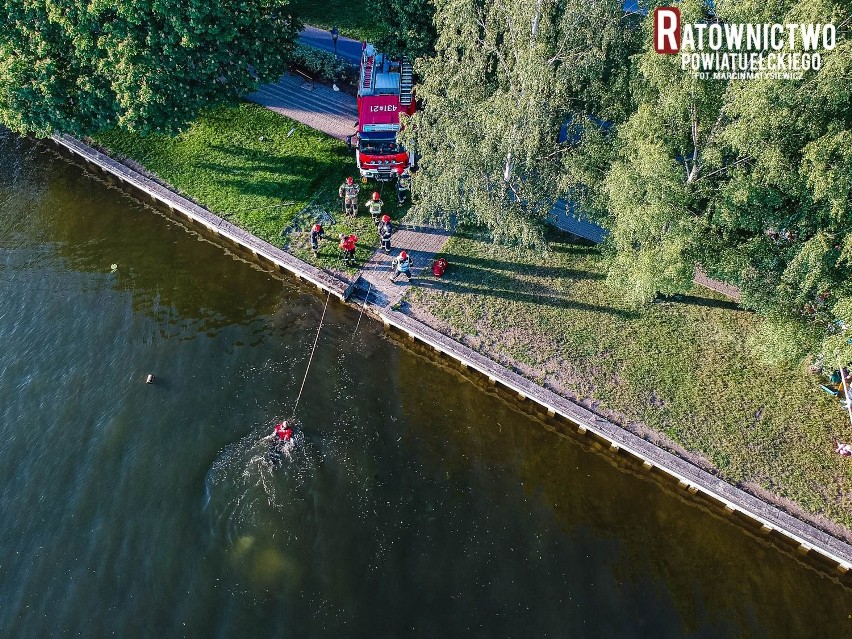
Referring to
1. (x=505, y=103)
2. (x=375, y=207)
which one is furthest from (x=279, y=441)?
(x=505, y=103)

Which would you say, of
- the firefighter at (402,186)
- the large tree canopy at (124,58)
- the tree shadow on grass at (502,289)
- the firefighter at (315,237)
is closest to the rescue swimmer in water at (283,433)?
the tree shadow on grass at (502,289)

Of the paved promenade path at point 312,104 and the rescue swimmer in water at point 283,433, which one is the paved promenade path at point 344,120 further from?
the rescue swimmer in water at point 283,433

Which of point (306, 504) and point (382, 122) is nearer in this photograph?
point (306, 504)

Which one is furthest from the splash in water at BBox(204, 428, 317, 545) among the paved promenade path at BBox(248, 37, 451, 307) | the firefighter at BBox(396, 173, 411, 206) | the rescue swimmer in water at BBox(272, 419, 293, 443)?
the firefighter at BBox(396, 173, 411, 206)

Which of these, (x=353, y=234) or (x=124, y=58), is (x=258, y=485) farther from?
(x=124, y=58)

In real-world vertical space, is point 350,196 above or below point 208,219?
above

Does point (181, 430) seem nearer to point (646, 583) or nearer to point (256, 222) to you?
point (256, 222)

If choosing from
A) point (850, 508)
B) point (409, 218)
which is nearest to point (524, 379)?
point (409, 218)
